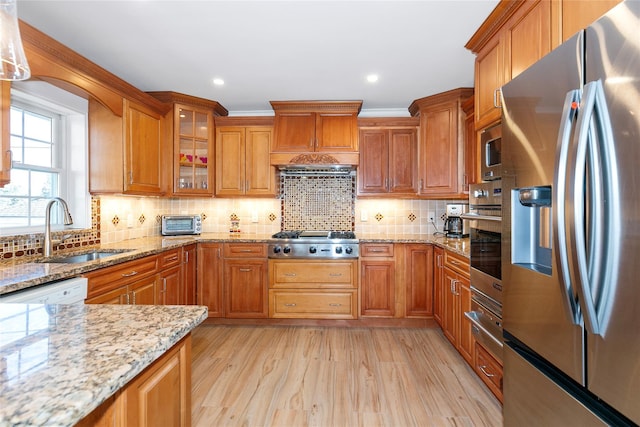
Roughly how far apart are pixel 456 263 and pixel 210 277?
247cm

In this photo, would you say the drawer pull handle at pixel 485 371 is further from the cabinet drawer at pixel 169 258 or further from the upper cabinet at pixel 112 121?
the upper cabinet at pixel 112 121

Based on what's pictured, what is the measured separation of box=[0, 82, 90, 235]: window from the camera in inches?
92.4

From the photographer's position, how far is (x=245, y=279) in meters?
3.38

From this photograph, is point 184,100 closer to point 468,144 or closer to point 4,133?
point 4,133

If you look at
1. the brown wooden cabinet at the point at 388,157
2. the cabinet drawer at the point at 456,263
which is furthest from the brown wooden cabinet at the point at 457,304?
the brown wooden cabinet at the point at 388,157

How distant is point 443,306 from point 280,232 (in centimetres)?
195

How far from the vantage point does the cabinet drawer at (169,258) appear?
9.15 ft

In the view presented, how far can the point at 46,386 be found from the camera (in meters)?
0.58

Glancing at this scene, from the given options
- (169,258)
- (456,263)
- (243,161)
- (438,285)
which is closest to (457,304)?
(456,263)

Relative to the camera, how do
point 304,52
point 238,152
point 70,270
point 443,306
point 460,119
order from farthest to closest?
point 238,152
point 460,119
point 443,306
point 304,52
point 70,270

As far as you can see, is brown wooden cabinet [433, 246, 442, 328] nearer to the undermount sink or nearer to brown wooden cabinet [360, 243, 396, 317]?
brown wooden cabinet [360, 243, 396, 317]

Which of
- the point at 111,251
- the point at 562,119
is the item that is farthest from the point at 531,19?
the point at 111,251

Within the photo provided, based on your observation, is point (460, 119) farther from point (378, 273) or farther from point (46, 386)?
point (46, 386)

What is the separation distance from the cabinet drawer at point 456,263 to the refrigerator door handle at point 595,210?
5.11ft
